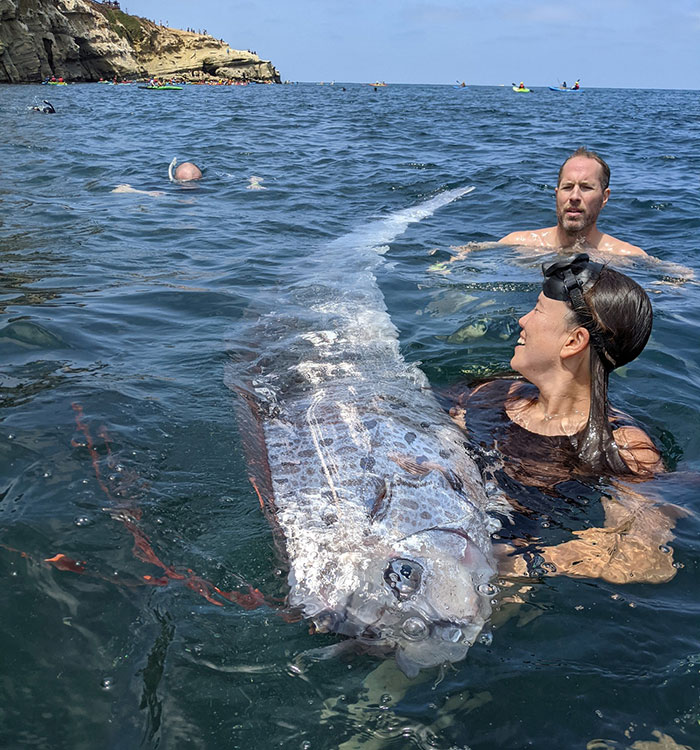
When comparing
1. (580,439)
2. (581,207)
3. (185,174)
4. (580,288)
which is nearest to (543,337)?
(580,288)

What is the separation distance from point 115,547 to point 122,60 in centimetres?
7921

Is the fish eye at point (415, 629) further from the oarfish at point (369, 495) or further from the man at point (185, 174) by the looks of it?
the man at point (185, 174)

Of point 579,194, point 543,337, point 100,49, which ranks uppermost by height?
point 100,49

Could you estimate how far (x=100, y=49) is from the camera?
216 ft

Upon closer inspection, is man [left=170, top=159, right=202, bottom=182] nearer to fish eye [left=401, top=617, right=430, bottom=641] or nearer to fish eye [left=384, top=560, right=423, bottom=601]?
fish eye [left=384, top=560, right=423, bottom=601]

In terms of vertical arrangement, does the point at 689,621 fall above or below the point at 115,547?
below

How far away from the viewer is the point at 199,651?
7.11 ft

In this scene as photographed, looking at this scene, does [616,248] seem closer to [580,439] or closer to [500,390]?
[500,390]

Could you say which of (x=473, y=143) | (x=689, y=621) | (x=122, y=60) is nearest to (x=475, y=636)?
(x=689, y=621)

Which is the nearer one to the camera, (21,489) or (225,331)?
(21,489)

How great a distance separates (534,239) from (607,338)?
16.1 feet

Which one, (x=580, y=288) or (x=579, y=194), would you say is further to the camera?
(x=579, y=194)

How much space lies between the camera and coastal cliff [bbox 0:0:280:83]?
5138 centimetres

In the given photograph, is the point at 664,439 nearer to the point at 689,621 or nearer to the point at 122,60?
the point at 689,621
